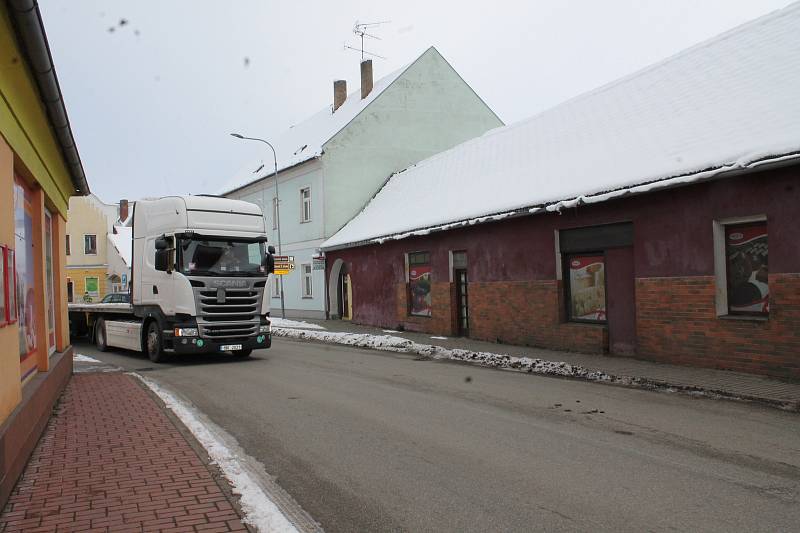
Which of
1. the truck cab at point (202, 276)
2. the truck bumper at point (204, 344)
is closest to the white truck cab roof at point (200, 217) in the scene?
the truck cab at point (202, 276)

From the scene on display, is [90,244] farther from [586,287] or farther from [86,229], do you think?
[586,287]

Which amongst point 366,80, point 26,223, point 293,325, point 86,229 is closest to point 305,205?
point 366,80

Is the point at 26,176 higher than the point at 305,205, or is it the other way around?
the point at 305,205

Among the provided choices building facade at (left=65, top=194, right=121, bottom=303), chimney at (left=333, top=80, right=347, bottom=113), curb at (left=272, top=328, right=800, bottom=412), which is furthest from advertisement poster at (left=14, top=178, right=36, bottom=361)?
building facade at (left=65, top=194, right=121, bottom=303)

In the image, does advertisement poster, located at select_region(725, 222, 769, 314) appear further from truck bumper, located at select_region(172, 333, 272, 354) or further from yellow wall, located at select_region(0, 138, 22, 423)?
yellow wall, located at select_region(0, 138, 22, 423)

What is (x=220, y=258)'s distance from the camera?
1424 centimetres

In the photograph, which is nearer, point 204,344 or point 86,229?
point 204,344

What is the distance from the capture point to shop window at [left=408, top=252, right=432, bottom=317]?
69.9 ft

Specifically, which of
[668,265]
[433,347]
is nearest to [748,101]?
[668,265]

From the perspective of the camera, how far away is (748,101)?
12781 mm

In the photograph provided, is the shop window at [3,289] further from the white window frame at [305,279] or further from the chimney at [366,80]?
the chimney at [366,80]

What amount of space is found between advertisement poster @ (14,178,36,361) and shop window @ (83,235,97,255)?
5237 centimetres

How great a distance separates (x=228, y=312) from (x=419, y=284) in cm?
873

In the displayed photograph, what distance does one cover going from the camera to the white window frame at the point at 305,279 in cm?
3166
